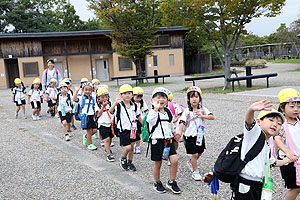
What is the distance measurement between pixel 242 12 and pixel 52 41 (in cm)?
2197

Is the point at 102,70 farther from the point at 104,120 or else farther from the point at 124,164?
the point at 124,164

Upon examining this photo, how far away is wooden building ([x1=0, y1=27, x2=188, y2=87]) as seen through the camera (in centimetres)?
3036

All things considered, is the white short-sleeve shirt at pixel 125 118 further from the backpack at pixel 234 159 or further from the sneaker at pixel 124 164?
the backpack at pixel 234 159

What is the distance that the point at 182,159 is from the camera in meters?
5.91

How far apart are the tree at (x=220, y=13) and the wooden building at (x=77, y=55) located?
49.5ft

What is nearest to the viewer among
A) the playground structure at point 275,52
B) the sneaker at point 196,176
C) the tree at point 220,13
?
the sneaker at point 196,176

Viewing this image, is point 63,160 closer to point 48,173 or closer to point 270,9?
point 48,173

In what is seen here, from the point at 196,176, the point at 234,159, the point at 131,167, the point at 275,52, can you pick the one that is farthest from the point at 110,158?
the point at 275,52

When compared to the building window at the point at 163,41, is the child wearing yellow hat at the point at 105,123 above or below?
below

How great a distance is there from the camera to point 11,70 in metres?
31.7

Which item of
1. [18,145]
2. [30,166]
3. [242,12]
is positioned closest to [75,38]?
[242,12]

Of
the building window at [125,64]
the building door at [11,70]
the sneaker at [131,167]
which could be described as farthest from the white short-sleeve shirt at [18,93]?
the building door at [11,70]

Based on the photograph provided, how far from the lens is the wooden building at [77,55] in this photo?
3036 centimetres

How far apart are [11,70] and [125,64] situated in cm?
1157
